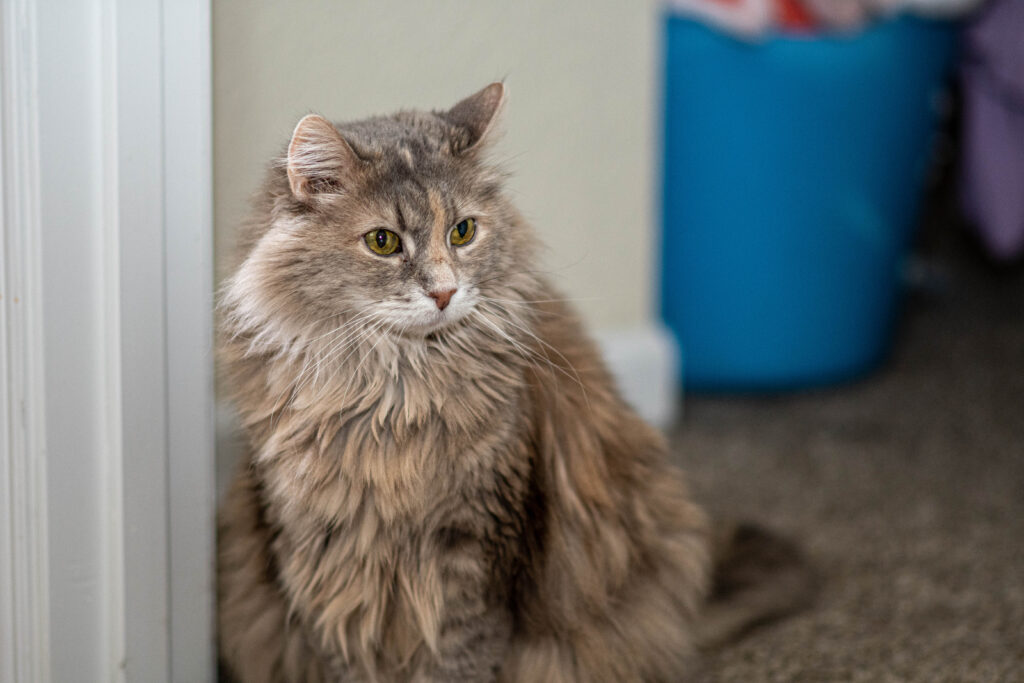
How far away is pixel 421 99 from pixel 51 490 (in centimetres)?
82

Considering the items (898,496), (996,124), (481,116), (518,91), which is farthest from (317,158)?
(996,124)

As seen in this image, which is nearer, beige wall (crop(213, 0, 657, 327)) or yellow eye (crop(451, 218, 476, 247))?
yellow eye (crop(451, 218, 476, 247))

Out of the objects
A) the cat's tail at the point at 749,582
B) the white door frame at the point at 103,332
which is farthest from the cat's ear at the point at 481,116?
the cat's tail at the point at 749,582

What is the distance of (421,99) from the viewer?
5.19 ft

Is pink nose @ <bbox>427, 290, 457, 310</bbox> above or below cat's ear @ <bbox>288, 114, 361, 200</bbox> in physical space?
below

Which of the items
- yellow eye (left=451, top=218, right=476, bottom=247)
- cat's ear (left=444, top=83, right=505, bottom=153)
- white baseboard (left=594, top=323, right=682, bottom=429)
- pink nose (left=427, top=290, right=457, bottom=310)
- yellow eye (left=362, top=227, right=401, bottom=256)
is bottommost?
white baseboard (left=594, top=323, right=682, bottom=429)

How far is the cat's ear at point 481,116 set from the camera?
1178 millimetres

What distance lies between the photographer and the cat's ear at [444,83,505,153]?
1178 mm

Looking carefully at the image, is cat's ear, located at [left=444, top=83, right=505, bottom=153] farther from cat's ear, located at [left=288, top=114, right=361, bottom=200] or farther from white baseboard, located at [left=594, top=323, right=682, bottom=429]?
white baseboard, located at [left=594, top=323, right=682, bottom=429]

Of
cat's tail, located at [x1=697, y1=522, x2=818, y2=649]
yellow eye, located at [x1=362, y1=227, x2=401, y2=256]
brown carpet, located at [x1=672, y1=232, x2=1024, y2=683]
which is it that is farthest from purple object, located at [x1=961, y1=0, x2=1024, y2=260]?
yellow eye, located at [x1=362, y1=227, x2=401, y2=256]

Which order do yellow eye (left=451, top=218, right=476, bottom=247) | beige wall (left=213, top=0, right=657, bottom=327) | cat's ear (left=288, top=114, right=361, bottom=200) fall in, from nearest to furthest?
cat's ear (left=288, top=114, right=361, bottom=200)
yellow eye (left=451, top=218, right=476, bottom=247)
beige wall (left=213, top=0, right=657, bottom=327)

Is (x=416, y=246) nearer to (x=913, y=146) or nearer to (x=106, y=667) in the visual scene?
(x=106, y=667)

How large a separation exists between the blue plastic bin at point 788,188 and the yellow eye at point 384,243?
1544mm

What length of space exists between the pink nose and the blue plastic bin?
157 cm
